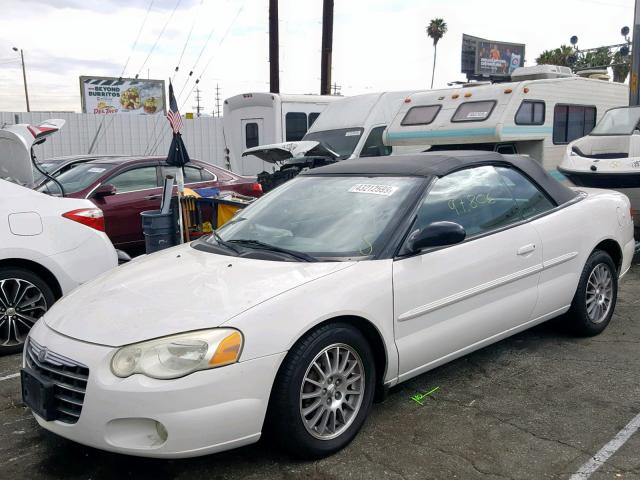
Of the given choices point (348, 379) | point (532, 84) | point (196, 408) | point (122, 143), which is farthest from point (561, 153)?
point (122, 143)

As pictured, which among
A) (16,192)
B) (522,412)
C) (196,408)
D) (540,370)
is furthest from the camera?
(16,192)

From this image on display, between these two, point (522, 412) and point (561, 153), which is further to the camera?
point (561, 153)

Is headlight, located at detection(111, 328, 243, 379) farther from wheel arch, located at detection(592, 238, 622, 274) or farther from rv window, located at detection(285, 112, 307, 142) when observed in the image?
rv window, located at detection(285, 112, 307, 142)

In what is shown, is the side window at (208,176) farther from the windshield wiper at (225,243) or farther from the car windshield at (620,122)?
the car windshield at (620,122)

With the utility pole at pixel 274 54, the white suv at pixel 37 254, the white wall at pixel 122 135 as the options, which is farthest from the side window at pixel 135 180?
the white wall at pixel 122 135

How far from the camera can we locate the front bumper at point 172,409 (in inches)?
106

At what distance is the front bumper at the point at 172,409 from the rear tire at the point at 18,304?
2304 millimetres

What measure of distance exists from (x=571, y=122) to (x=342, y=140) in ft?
13.4

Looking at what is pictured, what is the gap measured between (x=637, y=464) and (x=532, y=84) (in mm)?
8013

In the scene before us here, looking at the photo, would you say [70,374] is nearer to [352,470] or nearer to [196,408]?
[196,408]

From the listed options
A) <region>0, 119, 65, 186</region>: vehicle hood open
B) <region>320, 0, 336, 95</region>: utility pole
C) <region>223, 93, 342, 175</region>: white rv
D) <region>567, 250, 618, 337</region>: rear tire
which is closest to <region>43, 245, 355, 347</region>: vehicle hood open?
<region>567, 250, 618, 337</region>: rear tire

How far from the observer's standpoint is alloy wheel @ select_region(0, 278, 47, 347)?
4777 mm

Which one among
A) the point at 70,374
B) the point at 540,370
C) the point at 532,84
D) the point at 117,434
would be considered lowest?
the point at 540,370

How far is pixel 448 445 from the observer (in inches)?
127
